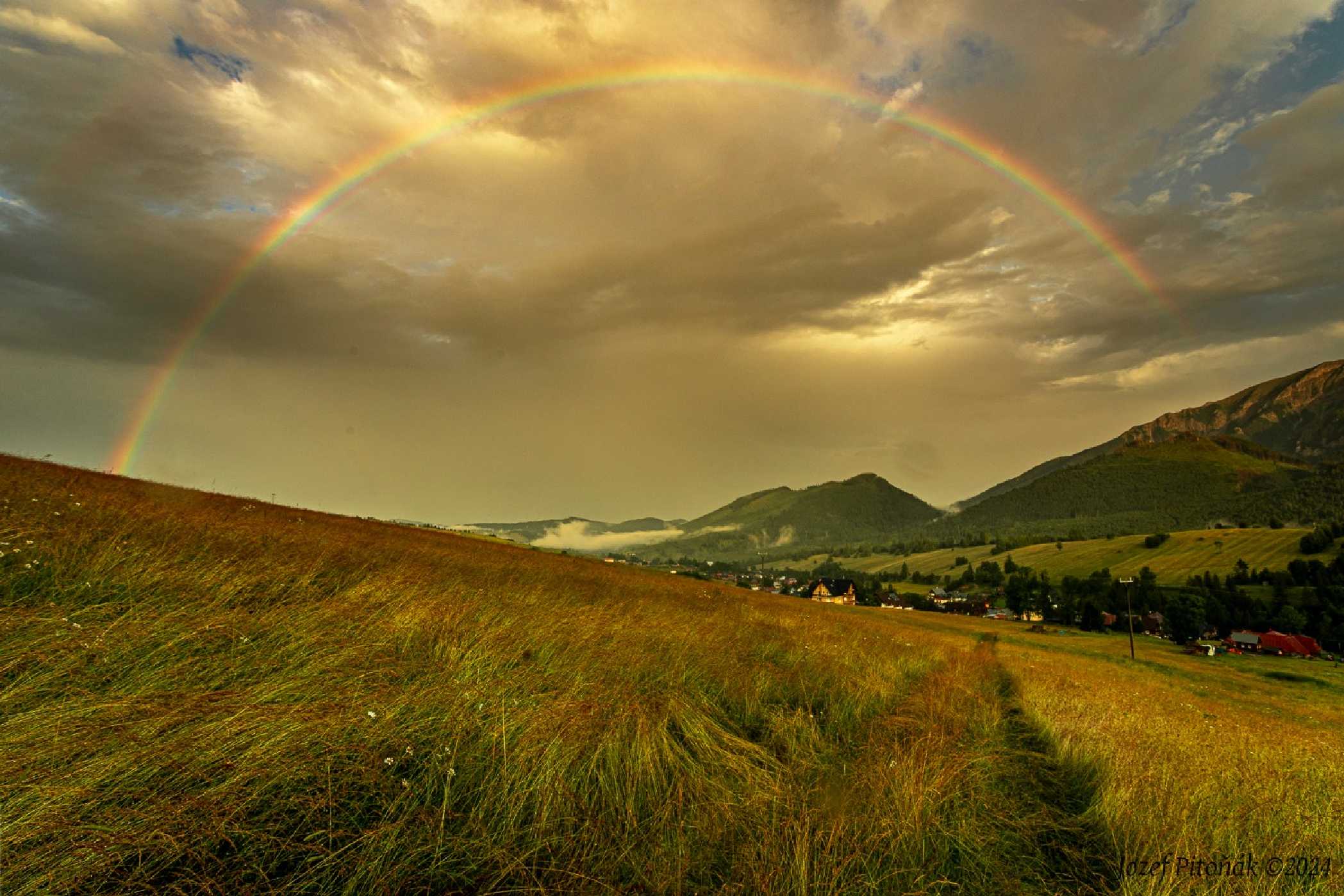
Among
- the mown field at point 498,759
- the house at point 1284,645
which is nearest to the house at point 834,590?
the house at point 1284,645

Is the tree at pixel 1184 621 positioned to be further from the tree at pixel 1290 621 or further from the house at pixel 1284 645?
the tree at pixel 1290 621

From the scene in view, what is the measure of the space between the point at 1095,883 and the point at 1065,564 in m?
217

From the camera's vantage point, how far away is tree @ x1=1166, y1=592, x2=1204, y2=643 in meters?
99.2

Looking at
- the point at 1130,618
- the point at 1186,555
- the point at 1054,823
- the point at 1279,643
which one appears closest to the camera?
the point at 1054,823

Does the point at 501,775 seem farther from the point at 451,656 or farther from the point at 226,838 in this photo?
the point at 451,656

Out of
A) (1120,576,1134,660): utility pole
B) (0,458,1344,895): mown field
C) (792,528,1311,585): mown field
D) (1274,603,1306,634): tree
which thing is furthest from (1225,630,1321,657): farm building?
(0,458,1344,895): mown field

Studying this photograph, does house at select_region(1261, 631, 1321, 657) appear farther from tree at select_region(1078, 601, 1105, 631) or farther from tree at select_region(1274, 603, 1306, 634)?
tree at select_region(1078, 601, 1105, 631)

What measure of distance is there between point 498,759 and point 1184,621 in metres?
133

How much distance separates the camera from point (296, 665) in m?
5.06

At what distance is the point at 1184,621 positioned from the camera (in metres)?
99.2

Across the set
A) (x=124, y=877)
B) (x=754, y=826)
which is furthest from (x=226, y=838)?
(x=754, y=826)

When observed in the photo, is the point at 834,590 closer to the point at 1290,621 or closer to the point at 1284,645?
the point at 1284,645

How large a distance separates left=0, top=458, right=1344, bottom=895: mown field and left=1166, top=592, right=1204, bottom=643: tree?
4760 inches

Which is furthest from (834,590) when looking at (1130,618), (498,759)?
(498,759)
